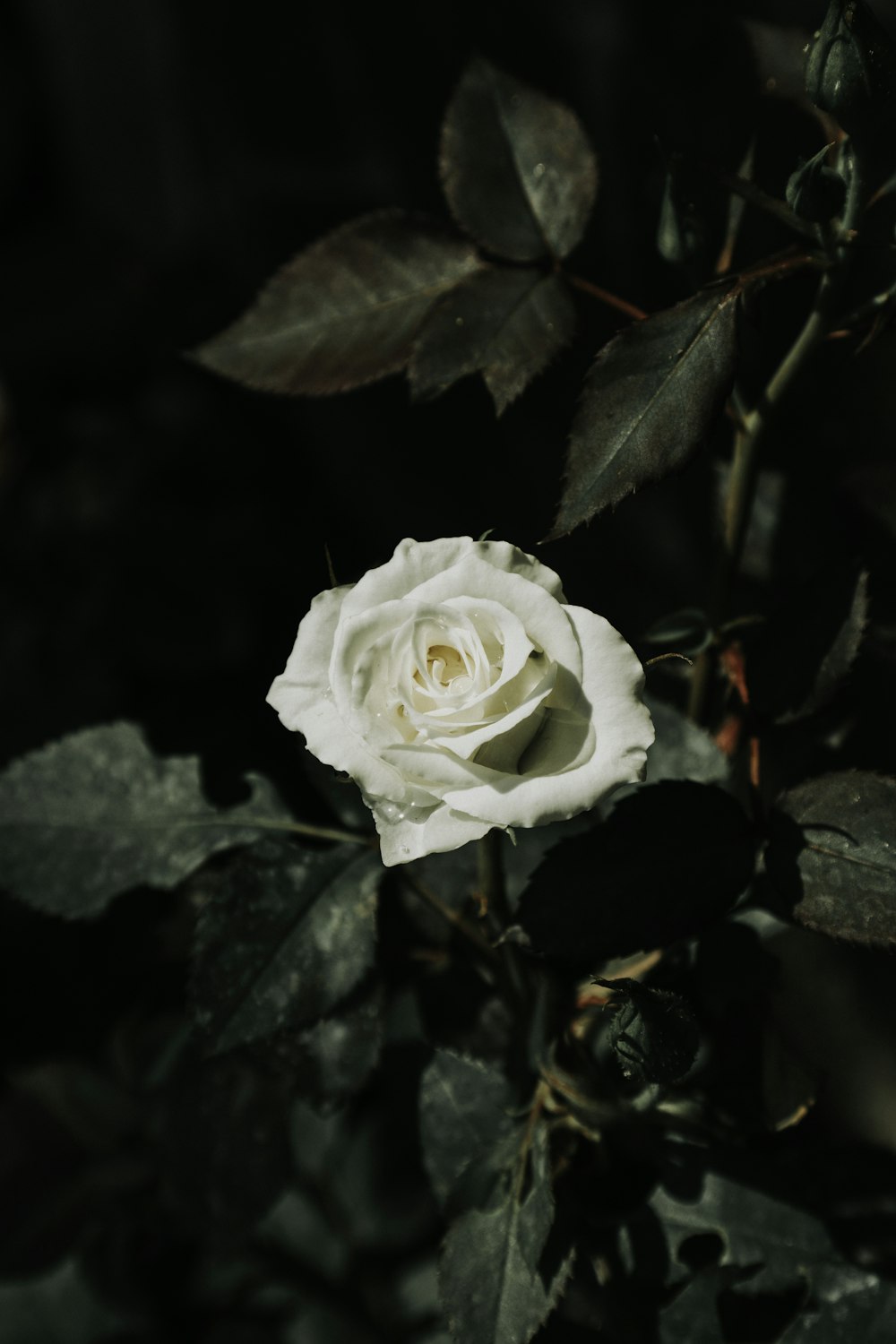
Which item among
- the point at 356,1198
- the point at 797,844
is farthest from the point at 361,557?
the point at 356,1198

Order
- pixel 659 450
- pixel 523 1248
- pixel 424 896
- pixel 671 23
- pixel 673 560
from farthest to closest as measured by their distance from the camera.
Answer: pixel 673 560
pixel 671 23
pixel 424 896
pixel 523 1248
pixel 659 450

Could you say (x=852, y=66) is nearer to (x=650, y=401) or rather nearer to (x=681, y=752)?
(x=650, y=401)

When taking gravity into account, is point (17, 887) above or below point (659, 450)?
below

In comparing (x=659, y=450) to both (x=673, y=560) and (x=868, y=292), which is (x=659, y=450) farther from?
(x=673, y=560)

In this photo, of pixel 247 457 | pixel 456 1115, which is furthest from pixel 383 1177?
pixel 247 457

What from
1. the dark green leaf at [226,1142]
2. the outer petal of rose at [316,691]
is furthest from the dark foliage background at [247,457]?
the outer petal of rose at [316,691]

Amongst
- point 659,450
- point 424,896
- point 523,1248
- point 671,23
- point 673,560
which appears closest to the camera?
point 659,450
